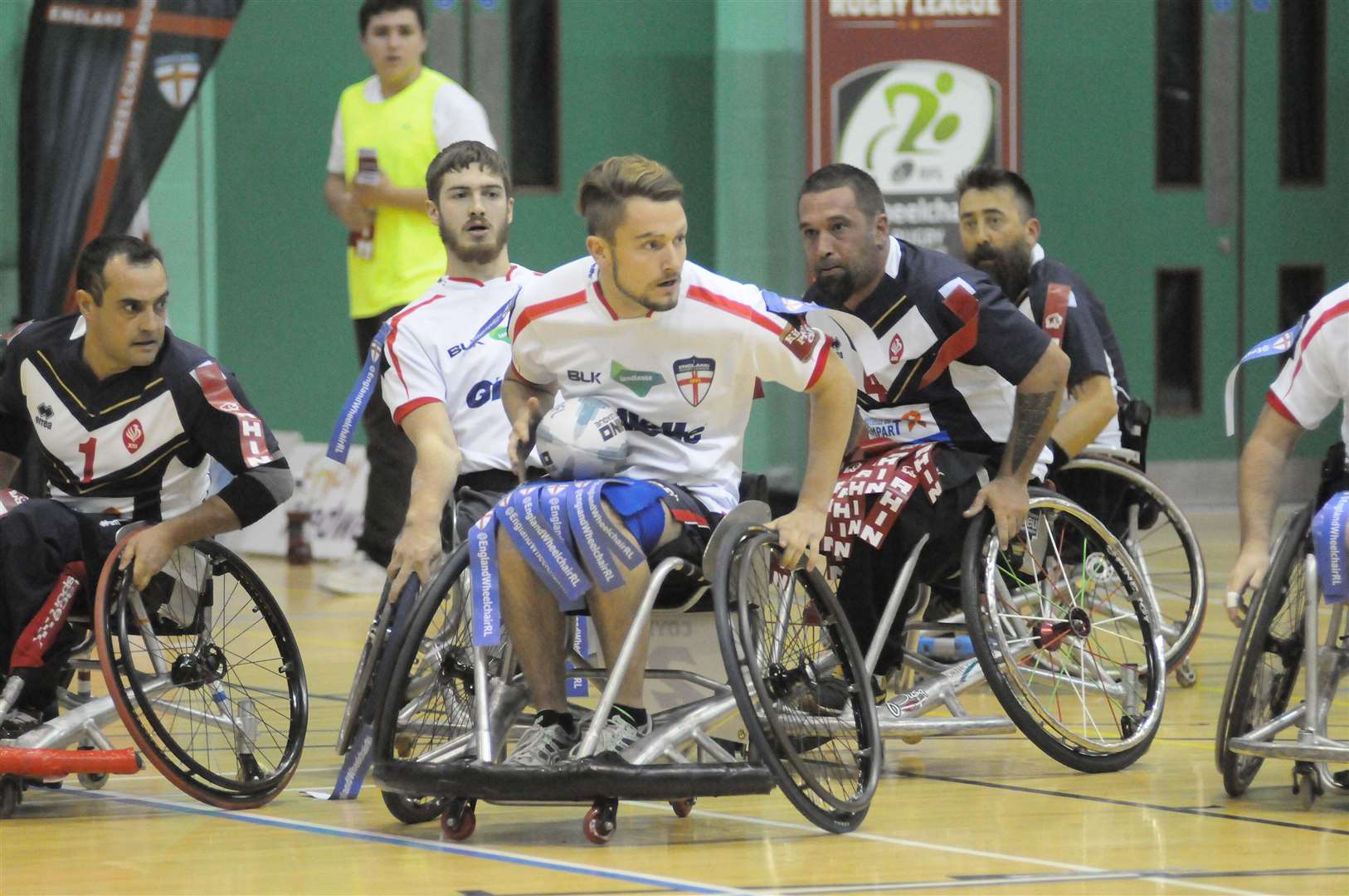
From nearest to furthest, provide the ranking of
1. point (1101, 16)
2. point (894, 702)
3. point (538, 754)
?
point (538, 754), point (894, 702), point (1101, 16)

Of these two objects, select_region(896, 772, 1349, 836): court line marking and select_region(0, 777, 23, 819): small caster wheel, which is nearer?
select_region(896, 772, 1349, 836): court line marking

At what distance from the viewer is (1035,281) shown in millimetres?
6277

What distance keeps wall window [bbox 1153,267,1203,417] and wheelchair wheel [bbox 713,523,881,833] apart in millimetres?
8195

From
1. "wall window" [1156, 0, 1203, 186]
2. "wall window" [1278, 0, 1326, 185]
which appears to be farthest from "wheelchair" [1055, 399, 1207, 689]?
"wall window" [1278, 0, 1326, 185]

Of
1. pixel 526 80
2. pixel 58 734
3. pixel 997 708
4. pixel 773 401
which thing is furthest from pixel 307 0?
pixel 58 734

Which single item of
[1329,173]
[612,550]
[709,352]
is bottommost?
[612,550]

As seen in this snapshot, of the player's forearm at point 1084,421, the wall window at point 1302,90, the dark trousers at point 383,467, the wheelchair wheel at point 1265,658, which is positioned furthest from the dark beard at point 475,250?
the wall window at point 1302,90

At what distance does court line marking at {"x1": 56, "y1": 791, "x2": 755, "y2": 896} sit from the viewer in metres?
3.65

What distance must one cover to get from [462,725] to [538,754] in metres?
0.54

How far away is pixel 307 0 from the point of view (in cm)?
1125

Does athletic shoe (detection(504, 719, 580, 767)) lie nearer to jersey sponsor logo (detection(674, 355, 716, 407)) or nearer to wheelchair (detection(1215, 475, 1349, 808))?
jersey sponsor logo (detection(674, 355, 716, 407))

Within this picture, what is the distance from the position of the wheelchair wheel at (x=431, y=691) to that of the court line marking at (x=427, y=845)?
9cm

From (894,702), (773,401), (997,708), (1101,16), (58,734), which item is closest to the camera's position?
(58,734)

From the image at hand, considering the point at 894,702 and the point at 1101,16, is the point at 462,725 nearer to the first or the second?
the point at 894,702
